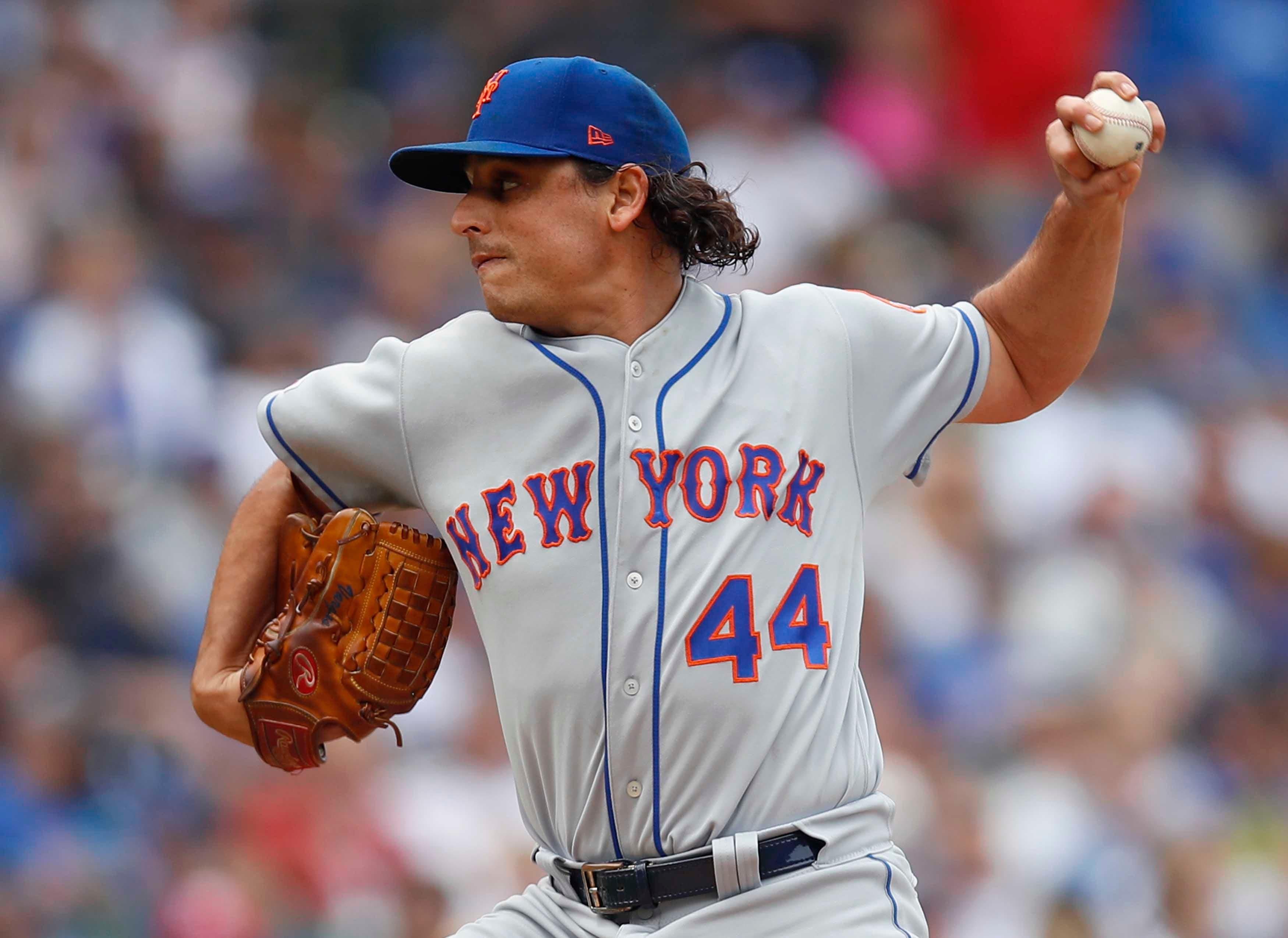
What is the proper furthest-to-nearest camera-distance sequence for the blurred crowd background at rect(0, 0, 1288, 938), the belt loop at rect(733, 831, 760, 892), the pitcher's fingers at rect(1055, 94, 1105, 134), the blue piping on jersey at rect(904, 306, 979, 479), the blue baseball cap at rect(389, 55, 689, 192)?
the blurred crowd background at rect(0, 0, 1288, 938) < the blue piping on jersey at rect(904, 306, 979, 479) < the blue baseball cap at rect(389, 55, 689, 192) < the pitcher's fingers at rect(1055, 94, 1105, 134) < the belt loop at rect(733, 831, 760, 892)

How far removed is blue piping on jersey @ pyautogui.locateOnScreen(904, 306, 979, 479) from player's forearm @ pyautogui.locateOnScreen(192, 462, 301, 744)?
3.56 feet

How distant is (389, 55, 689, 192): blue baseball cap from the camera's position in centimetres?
289

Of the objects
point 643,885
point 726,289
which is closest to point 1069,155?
point 643,885

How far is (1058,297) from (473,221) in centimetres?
97

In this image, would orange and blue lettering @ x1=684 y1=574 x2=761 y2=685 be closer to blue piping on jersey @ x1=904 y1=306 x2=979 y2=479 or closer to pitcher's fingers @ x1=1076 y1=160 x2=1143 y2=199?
blue piping on jersey @ x1=904 y1=306 x2=979 y2=479

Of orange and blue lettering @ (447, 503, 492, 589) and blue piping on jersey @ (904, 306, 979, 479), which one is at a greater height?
blue piping on jersey @ (904, 306, 979, 479)

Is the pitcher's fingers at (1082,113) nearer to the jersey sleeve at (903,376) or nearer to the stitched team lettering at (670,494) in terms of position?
the jersey sleeve at (903,376)

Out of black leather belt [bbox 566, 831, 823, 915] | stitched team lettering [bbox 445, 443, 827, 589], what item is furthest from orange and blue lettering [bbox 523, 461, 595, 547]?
black leather belt [bbox 566, 831, 823, 915]

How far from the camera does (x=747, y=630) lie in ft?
9.01

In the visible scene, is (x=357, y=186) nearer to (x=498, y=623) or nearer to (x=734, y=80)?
(x=734, y=80)

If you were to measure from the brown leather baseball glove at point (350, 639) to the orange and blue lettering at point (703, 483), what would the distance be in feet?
1.54

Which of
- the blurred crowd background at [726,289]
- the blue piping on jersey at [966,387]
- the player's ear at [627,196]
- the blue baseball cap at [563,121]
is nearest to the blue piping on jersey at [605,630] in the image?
the player's ear at [627,196]

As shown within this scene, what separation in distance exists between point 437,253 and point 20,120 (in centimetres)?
171

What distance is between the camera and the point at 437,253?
7445 mm
